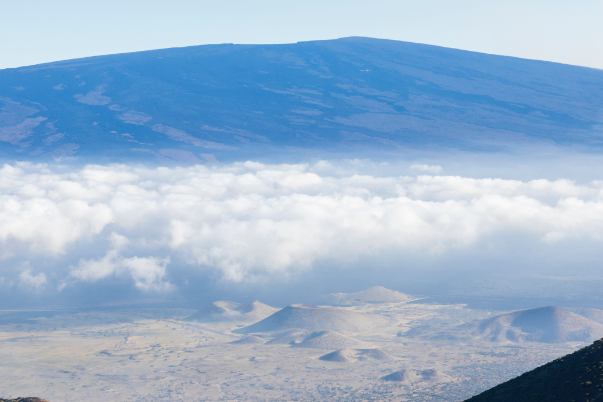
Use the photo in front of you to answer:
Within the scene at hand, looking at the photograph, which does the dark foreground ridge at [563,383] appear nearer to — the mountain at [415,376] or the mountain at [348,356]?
the mountain at [415,376]

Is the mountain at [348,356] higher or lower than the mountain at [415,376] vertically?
higher

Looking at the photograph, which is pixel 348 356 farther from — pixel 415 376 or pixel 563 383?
pixel 563 383

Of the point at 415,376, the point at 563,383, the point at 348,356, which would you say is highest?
the point at 563,383

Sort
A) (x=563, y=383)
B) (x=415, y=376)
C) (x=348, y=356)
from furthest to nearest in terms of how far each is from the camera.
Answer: (x=348, y=356) → (x=415, y=376) → (x=563, y=383)

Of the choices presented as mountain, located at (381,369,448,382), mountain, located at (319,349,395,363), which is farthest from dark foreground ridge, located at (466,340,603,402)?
mountain, located at (319,349,395,363)

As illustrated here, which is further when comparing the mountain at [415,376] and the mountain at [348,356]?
the mountain at [348,356]

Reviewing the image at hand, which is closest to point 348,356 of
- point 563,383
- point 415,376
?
point 415,376

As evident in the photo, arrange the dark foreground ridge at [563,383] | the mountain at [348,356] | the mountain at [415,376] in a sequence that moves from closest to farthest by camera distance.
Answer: the dark foreground ridge at [563,383], the mountain at [415,376], the mountain at [348,356]

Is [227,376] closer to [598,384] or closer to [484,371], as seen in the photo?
[484,371]

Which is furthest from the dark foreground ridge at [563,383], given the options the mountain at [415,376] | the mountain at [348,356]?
the mountain at [348,356]
